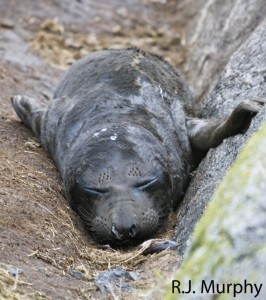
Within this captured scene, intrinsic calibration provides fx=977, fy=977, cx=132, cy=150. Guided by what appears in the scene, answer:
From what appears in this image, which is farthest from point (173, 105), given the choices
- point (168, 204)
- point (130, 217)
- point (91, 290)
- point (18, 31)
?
point (18, 31)

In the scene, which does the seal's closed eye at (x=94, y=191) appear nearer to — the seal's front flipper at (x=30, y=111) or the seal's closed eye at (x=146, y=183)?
the seal's closed eye at (x=146, y=183)

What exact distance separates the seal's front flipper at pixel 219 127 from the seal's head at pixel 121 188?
19.9 inches

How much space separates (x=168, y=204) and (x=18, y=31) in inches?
280

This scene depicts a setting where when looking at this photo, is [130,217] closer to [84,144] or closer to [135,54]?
[84,144]

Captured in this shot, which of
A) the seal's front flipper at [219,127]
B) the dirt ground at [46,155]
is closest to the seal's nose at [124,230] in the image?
the dirt ground at [46,155]

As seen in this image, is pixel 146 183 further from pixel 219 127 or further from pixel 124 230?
pixel 219 127

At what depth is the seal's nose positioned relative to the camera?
7.10 metres

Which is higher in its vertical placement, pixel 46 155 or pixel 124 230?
pixel 124 230

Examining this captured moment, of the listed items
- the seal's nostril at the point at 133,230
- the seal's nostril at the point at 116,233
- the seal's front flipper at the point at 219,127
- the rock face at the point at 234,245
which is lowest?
the seal's nostril at the point at 116,233

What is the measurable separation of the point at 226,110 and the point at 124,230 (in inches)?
83.4

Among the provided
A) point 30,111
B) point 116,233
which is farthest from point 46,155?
point 116,233

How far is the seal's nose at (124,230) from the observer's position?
7.10m

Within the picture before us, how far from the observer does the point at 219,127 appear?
790 centimetres

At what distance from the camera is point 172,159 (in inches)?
322
